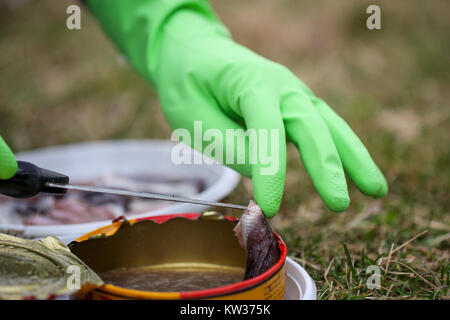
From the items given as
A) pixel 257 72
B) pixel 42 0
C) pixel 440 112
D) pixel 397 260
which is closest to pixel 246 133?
pixel 257 72

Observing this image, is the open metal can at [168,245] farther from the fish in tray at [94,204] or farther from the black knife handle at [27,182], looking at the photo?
the fish in tray at [94,204]

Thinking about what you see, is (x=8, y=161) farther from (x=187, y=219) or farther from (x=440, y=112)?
(x=440, y=112)

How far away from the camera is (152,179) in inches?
81.4

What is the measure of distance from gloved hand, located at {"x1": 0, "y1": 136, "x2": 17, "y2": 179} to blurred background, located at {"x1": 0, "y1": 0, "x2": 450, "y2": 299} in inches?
30.3

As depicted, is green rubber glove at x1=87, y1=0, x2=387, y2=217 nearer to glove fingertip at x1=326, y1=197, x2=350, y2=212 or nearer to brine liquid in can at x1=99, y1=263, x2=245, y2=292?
glove fingertip at x1=326, y1=197, x2=350, y2=212

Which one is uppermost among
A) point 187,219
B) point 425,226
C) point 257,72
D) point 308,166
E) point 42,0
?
point 42,0

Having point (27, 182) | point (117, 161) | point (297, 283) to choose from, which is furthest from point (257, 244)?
point (117, 161)

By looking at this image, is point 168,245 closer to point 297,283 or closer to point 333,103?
point 297,283

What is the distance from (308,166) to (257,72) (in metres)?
0.31

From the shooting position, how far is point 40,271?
0.90 metres

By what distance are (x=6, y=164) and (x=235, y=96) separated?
59cm

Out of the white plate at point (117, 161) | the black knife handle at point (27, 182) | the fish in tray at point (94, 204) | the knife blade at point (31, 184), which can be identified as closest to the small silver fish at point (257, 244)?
the knife blade at point (31, 184)

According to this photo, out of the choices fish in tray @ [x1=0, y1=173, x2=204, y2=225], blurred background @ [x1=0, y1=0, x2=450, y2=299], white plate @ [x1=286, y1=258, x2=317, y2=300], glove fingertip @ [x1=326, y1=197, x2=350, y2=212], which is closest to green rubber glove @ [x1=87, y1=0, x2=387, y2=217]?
glove fingertip @ [x1=326, y1=197, x2=350, y2=212]

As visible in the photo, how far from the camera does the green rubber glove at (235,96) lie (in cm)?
112
